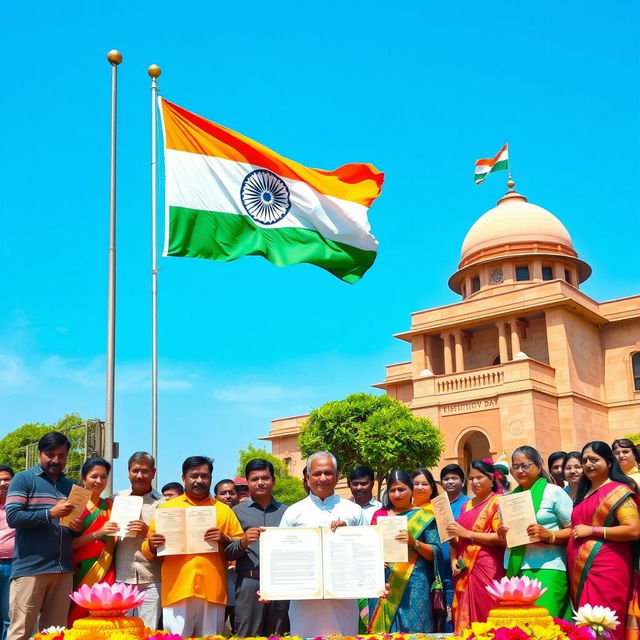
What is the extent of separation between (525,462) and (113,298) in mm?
6441

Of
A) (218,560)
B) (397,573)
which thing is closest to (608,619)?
(397,573)

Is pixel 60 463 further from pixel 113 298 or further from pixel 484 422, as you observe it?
pixel 484 422

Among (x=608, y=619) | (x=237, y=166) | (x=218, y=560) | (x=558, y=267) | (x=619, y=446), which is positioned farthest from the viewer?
(x=558, y=267)

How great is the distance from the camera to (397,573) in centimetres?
635

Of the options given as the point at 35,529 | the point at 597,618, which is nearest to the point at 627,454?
the point at 597,618

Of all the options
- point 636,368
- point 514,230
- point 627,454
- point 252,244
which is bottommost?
point 627,454

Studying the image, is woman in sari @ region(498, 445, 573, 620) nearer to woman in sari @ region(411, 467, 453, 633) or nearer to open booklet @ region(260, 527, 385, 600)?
woman in sari @ region(411, 467, 453, 633)

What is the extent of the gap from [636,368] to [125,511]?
32.1m

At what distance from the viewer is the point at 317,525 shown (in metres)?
5.43

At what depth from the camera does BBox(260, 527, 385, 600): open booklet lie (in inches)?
197

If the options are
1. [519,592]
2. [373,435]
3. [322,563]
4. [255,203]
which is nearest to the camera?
[519,592]

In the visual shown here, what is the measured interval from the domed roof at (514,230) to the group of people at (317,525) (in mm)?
32767

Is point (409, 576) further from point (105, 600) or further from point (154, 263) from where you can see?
point (154, 263)

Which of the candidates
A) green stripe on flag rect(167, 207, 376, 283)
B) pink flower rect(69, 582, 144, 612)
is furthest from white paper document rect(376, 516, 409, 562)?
green stripe on flag rect(167, 207, 376, 283)
